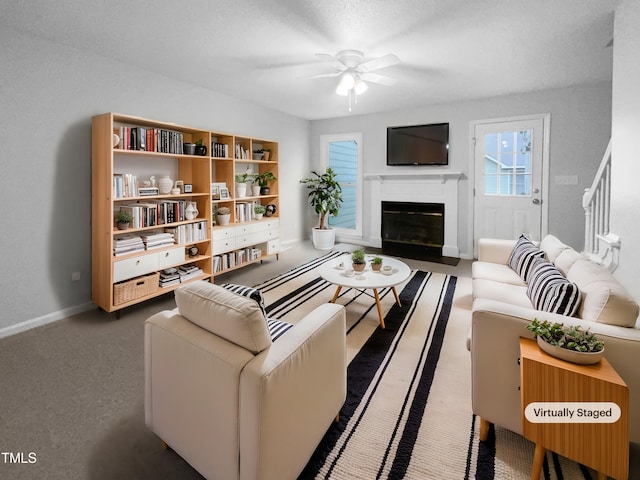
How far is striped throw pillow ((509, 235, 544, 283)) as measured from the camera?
9.08 ft

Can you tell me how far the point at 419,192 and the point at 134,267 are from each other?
14.2 ft

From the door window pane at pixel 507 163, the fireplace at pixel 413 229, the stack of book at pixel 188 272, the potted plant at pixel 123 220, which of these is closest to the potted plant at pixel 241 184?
the stack of book at pixel 188 272

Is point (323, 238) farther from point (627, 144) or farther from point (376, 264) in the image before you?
point (627, 144)

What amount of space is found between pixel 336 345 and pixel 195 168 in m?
3.21

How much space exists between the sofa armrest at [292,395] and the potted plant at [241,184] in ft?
11.1

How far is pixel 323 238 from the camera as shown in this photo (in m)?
5.97

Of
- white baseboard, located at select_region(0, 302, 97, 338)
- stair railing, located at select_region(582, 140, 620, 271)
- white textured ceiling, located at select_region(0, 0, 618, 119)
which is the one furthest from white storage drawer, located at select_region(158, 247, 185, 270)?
stair railing, located at select_region(582, 140, 620, 271)

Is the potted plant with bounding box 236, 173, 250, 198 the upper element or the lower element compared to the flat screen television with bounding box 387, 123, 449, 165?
lower

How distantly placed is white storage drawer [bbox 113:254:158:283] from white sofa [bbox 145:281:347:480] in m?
1.85

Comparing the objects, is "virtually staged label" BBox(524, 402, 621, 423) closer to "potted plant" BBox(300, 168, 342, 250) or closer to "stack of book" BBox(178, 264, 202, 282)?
"stack of book" BBox(178, 264, 202, 282)

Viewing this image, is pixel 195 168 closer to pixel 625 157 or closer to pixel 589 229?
pixel 625 157

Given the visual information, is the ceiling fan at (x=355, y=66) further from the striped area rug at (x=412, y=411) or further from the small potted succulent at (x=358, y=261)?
the striped area rug at (x=412, y=411)

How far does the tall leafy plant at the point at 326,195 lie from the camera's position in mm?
6096

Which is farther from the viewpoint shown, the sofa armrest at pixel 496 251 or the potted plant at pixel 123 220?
the sofa armrest at pixel 496 251
